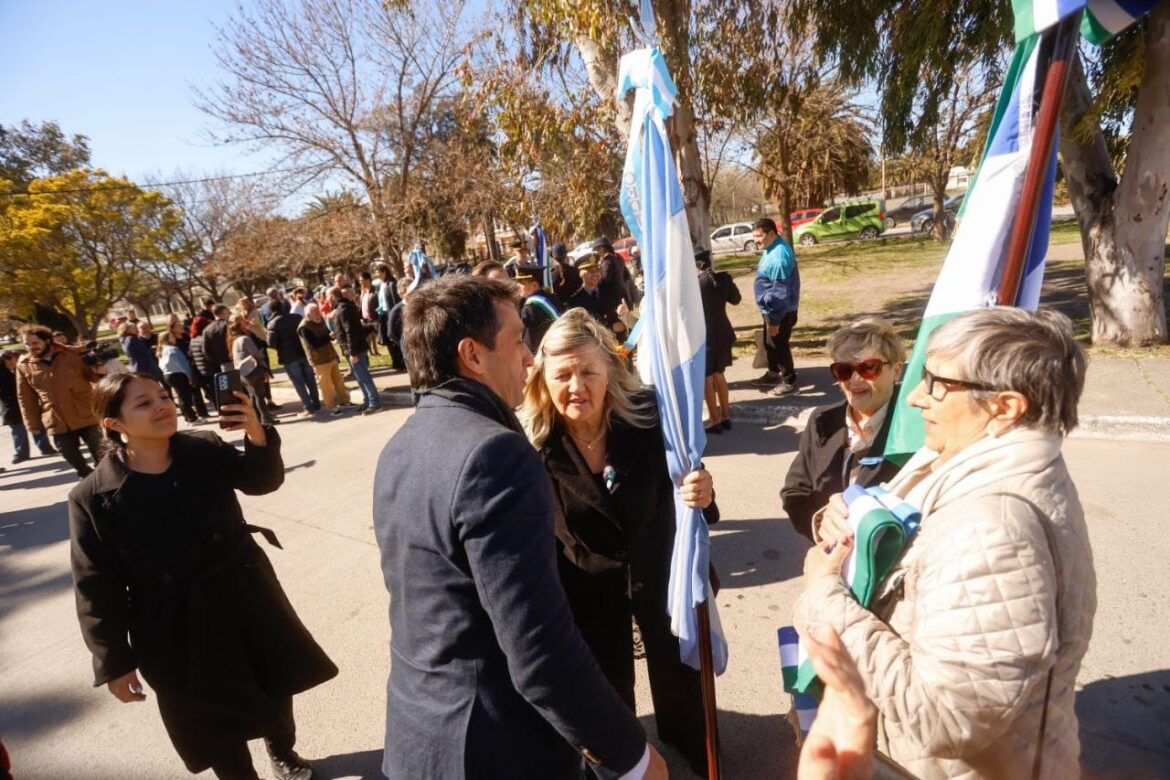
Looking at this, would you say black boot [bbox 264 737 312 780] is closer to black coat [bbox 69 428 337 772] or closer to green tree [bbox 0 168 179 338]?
black coat [bbox 69 428 337 772]

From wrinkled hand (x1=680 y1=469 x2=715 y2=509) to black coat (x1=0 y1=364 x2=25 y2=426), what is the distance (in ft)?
35.2

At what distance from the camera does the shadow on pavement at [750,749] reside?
2.42 meters

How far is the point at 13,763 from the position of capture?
9.76 ft

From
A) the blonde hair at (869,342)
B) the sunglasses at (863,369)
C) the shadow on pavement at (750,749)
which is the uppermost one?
the blonde hair at (869,342)

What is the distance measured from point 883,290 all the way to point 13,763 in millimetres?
14707

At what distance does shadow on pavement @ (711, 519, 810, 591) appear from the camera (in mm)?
3670

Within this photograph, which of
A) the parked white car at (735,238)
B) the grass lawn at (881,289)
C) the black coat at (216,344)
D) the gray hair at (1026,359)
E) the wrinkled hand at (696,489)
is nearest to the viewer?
the gray hair at (1026,359)

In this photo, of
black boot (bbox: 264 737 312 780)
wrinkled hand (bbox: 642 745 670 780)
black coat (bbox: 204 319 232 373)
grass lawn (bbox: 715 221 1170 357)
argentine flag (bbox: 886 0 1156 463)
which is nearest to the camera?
wrinkled hand (bbox: 642 745 670 780)

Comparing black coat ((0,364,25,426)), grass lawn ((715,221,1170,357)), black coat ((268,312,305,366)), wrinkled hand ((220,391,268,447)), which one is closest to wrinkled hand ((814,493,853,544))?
wrinkled hand ((220,391,268,447))

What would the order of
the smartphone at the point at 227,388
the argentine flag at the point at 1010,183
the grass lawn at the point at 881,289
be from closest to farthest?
the argentine flag at the point at 1010,183
the smartphone at the point at 227,388
the grass lawn at the point at 881,289

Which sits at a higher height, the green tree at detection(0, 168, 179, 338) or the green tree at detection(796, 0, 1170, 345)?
the green tree at detection(0, 168, 179, 338)

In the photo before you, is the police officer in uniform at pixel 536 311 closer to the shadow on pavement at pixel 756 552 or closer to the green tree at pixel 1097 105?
the shadow on pavement at pixel 756 552

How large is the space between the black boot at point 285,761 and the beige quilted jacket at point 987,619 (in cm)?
253

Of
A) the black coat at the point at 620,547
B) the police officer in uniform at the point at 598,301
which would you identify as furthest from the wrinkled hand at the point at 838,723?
Result: the police officer in uniform at the point at 598,301
